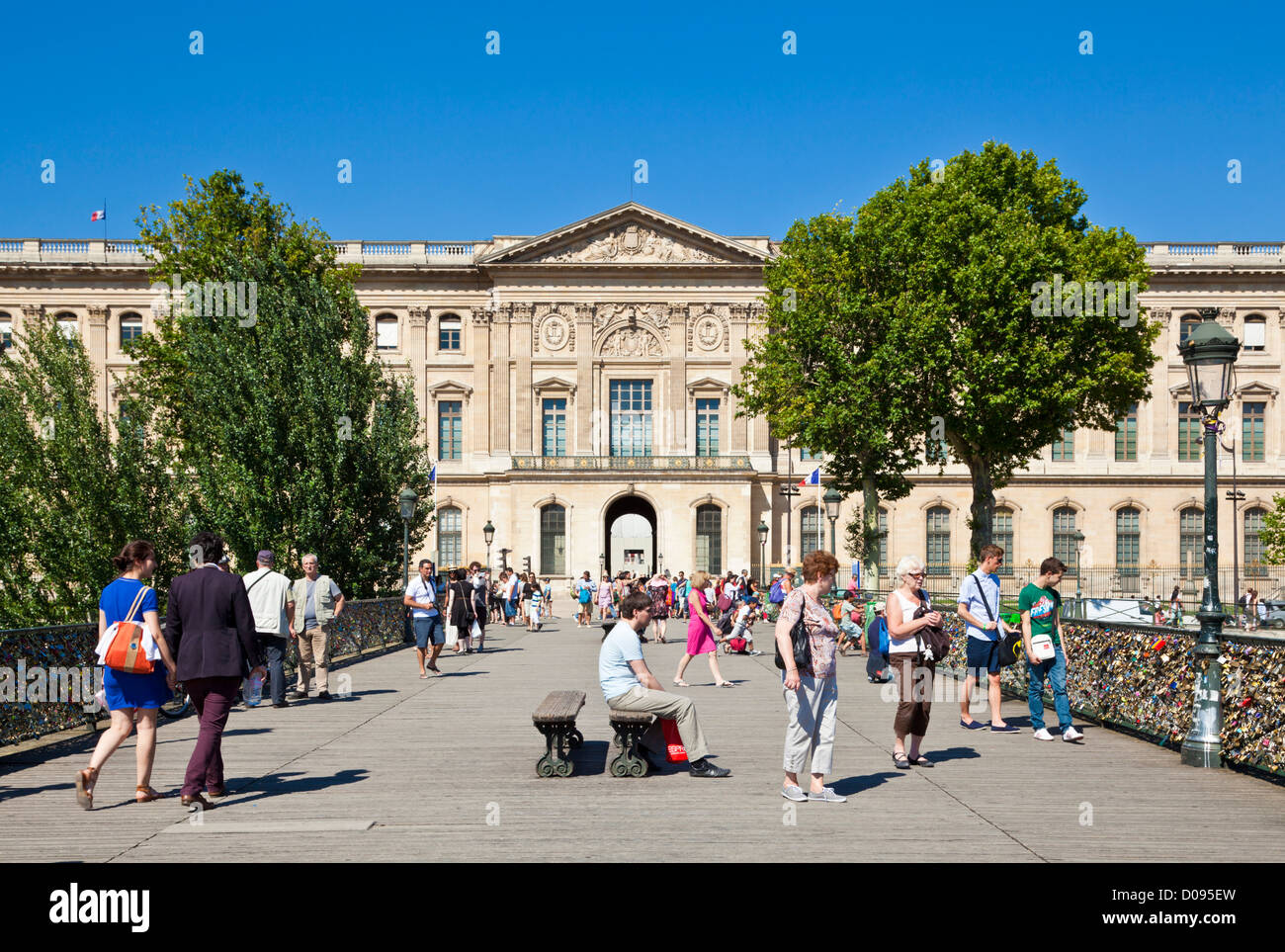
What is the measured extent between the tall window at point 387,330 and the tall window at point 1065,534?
33.5 meters

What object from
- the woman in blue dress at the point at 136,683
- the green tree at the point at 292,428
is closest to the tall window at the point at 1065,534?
the green tree at the point at 292,428

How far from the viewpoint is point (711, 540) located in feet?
184

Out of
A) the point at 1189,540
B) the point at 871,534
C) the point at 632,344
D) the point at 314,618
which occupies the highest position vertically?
the point at 632,344

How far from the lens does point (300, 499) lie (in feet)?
93.8

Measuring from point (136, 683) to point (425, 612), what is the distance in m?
11.0

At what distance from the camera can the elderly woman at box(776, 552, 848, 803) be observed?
8.82 meters

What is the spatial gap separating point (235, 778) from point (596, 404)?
158ft

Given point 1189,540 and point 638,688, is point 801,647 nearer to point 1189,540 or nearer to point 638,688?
point 638,688

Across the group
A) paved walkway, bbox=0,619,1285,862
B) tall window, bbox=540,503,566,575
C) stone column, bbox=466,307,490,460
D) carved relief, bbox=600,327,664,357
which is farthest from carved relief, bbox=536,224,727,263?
paved walkway, bbox=0,619,1285,862

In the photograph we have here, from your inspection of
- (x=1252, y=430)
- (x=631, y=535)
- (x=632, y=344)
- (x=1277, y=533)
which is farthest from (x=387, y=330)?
(x=1252, y=430)

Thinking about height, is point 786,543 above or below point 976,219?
below
